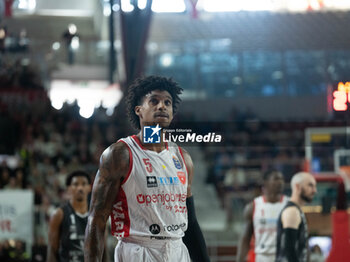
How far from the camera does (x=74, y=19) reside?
Result: 17391mm

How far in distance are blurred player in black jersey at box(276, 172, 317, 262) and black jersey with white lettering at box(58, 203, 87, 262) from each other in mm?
1858

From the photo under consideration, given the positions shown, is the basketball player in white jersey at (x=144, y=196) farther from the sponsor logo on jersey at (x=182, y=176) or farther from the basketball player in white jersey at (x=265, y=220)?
the basketball player in white jersey at (x=265, y=220)

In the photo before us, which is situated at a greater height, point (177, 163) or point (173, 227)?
point (177, 163)

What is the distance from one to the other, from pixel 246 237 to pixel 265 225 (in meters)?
0.26

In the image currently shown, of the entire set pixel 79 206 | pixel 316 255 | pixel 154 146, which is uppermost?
pixel 154 146

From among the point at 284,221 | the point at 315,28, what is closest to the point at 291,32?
the point at 315,28

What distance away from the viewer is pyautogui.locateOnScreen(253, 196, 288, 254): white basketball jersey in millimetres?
6871

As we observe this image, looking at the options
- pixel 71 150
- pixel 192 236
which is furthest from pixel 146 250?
pixel 71 150

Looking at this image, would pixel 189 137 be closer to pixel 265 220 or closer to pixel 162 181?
pixel 162 181

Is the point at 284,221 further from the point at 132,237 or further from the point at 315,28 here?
the point at 315,28

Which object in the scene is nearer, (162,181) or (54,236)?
(162,181)

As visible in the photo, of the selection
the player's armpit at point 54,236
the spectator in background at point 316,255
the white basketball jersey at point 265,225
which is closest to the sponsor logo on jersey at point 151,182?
the player's armpit at point 54,236

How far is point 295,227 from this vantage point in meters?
5.49

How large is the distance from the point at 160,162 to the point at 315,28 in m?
11.4
